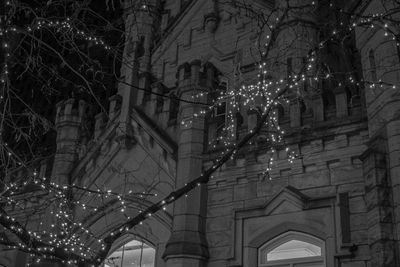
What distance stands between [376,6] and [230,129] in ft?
13.9

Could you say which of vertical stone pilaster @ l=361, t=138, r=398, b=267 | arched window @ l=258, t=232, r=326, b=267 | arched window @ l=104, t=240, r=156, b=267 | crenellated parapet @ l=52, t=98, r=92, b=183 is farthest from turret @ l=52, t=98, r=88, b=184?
vertical stone pilaster @ l=361, t=138, r=398, b=267

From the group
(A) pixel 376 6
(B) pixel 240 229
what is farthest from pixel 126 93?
(A) pixel 376 6

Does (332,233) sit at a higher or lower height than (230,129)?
lower

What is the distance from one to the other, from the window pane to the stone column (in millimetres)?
1497

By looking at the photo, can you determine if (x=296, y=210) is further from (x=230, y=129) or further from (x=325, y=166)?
(x=230, y=129)

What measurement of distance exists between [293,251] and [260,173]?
71.2 inches

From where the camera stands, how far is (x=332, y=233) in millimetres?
11695

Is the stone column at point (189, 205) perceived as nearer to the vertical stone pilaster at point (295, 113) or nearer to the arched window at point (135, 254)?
the arched window at point (135, 254)

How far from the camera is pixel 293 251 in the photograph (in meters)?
12.5

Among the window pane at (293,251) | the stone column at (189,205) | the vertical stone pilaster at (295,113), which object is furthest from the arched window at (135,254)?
the vertical stone pilaster at (295,113)

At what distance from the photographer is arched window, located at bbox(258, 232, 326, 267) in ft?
39.7

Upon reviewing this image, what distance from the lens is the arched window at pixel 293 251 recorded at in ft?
39.7

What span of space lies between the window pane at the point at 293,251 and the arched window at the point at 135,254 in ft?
11.6

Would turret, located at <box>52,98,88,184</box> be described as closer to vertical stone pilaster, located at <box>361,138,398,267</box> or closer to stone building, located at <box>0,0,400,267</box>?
stone building, located at <box>0,0,400,267</box>
